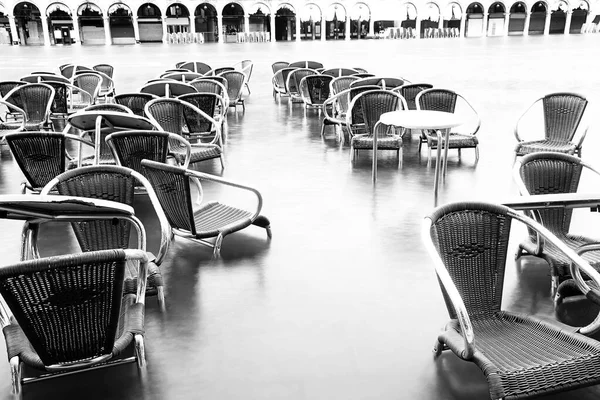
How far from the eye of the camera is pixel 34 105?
25.4 ft

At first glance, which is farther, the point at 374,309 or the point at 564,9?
the point at 564,9

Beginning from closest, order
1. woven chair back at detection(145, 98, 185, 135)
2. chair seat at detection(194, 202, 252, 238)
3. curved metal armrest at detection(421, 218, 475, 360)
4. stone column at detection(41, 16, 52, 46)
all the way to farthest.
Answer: curved metal armrest at detection(421, 218, 475, 360), chair seat at detection(194, 202, 252, 238), woven chair back at detection(145, 98, 185, 135), stone column at detection(41, 16, 52, 46)

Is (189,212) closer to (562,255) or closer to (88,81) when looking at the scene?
(562,255)

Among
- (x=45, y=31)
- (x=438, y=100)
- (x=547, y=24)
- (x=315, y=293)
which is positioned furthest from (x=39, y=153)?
(x=547, y=24)

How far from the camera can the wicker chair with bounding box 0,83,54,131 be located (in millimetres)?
7484

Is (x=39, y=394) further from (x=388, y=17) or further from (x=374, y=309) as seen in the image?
(x=388, y=17)

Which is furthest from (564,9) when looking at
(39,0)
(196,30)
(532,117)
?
(532,117)

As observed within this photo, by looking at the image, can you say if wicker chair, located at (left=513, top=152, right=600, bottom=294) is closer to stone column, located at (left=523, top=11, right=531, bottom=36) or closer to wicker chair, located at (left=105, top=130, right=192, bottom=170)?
wicker chair, located at (left=105, top=130, right=192, bottom=170)

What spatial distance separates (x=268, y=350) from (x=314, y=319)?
39 cm

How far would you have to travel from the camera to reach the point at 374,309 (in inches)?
126

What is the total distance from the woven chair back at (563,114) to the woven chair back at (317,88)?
4032 mm

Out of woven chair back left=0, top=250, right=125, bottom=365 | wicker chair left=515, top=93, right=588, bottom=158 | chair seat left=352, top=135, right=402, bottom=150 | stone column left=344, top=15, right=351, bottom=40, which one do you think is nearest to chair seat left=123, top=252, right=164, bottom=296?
woven chair back left=0, top=250, right=125, bottom=365

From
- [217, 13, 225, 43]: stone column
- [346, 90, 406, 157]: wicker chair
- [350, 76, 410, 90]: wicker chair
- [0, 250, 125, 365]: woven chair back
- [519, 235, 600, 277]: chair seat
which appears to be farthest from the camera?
[217, 13, 225, 43]: stone column

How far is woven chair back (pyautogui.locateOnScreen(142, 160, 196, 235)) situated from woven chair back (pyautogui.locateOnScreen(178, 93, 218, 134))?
9.86 feet
